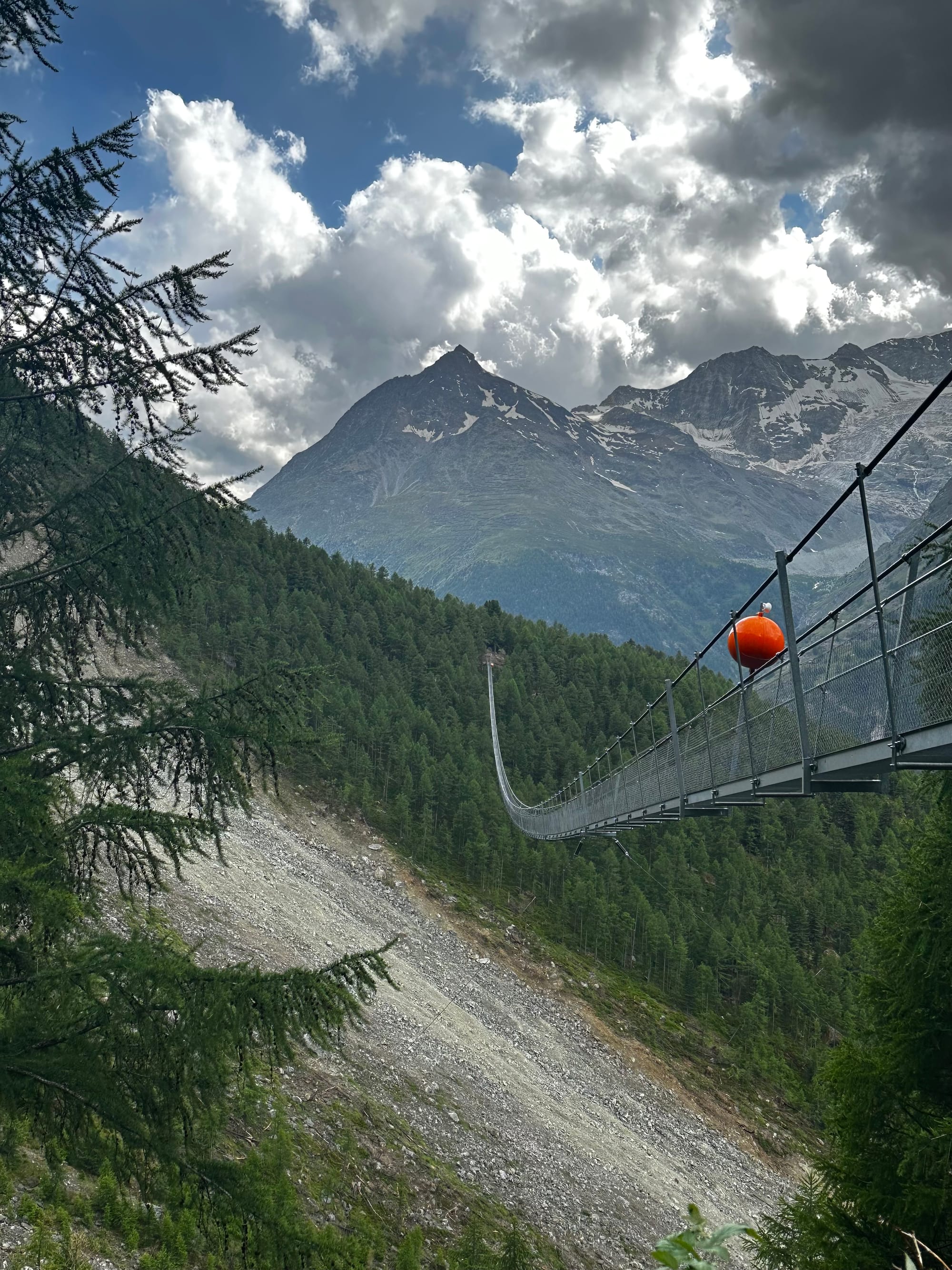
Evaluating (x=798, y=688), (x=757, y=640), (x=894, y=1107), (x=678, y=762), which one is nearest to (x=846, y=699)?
(x=798, y=688)

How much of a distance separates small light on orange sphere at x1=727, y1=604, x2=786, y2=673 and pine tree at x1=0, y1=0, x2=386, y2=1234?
528cm

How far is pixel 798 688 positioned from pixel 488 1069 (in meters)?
17.5

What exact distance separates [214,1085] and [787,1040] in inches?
1726

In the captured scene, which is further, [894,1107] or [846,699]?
[894,1107]

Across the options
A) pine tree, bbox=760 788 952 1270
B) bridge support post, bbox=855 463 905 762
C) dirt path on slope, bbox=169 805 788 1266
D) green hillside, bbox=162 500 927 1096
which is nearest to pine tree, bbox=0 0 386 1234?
bridge support post, bbox=855 463 905 762

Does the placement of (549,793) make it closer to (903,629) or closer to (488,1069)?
(488,1069)

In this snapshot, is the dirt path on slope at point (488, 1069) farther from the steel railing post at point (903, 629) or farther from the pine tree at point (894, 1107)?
the steel railing post at point (903, 629)

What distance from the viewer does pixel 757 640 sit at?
8.81m

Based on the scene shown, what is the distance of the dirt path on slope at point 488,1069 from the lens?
595 inches

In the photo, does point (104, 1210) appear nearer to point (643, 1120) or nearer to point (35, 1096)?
point (35, 1096)

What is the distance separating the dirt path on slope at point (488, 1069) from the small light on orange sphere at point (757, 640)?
27.7 feet

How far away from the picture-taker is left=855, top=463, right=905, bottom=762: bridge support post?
4621 millimetres

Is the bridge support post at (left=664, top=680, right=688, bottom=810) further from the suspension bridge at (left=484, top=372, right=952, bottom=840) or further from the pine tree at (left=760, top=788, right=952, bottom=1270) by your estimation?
the pine tree at (left=760, top=788, right=952, bottom=1270)

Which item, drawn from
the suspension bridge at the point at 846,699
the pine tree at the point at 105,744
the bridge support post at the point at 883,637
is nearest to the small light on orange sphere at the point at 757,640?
the suspension bridge at the point at 846,699
